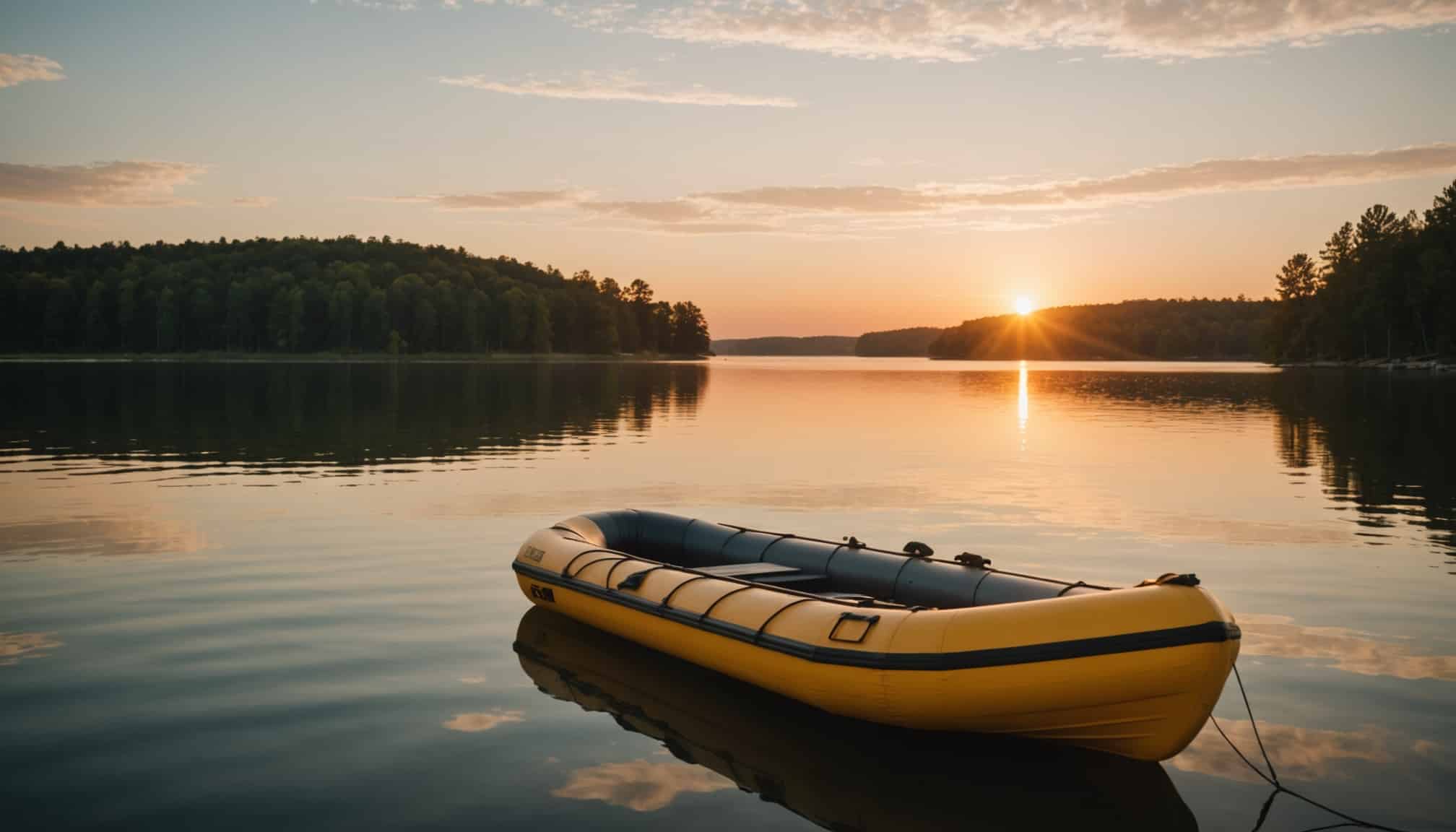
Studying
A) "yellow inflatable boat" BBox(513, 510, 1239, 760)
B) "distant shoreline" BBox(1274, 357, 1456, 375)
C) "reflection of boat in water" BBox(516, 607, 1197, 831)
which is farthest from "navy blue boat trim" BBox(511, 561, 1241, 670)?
"distant shoreline" BBox(1274, 357, 1456, 375)

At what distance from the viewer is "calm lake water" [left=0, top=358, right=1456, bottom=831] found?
8109 mm

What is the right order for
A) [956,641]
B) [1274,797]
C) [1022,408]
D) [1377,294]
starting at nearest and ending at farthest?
1. [1274,797]
2. [956,641]
3. [1022,408]
4. [1377,294]

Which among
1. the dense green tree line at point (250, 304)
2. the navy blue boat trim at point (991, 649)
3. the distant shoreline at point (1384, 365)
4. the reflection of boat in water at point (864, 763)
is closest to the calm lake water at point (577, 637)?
the reflection of boat in water at point (864, 763)

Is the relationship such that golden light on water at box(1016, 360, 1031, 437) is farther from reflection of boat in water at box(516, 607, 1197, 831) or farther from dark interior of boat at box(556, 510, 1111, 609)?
reflection of boat in water at box(516, 607, 1197, 831)

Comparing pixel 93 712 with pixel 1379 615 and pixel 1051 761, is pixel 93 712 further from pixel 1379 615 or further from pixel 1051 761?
pixel 1379 615

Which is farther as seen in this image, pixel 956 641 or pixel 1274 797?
pixel 956 641

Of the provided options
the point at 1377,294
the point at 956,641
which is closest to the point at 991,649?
the point at 956,641

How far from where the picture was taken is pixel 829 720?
10.0 metres

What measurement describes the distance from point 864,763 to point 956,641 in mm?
1234

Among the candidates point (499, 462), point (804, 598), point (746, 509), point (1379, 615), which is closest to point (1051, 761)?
point (804, 598)

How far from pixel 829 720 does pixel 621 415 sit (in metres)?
38.6

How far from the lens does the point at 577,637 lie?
12.8 m

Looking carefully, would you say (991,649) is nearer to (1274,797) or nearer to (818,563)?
(1274,797)

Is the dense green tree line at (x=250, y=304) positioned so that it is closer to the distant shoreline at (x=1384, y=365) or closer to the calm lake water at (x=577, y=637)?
the distant shoreline at (x=1384, y=365)
